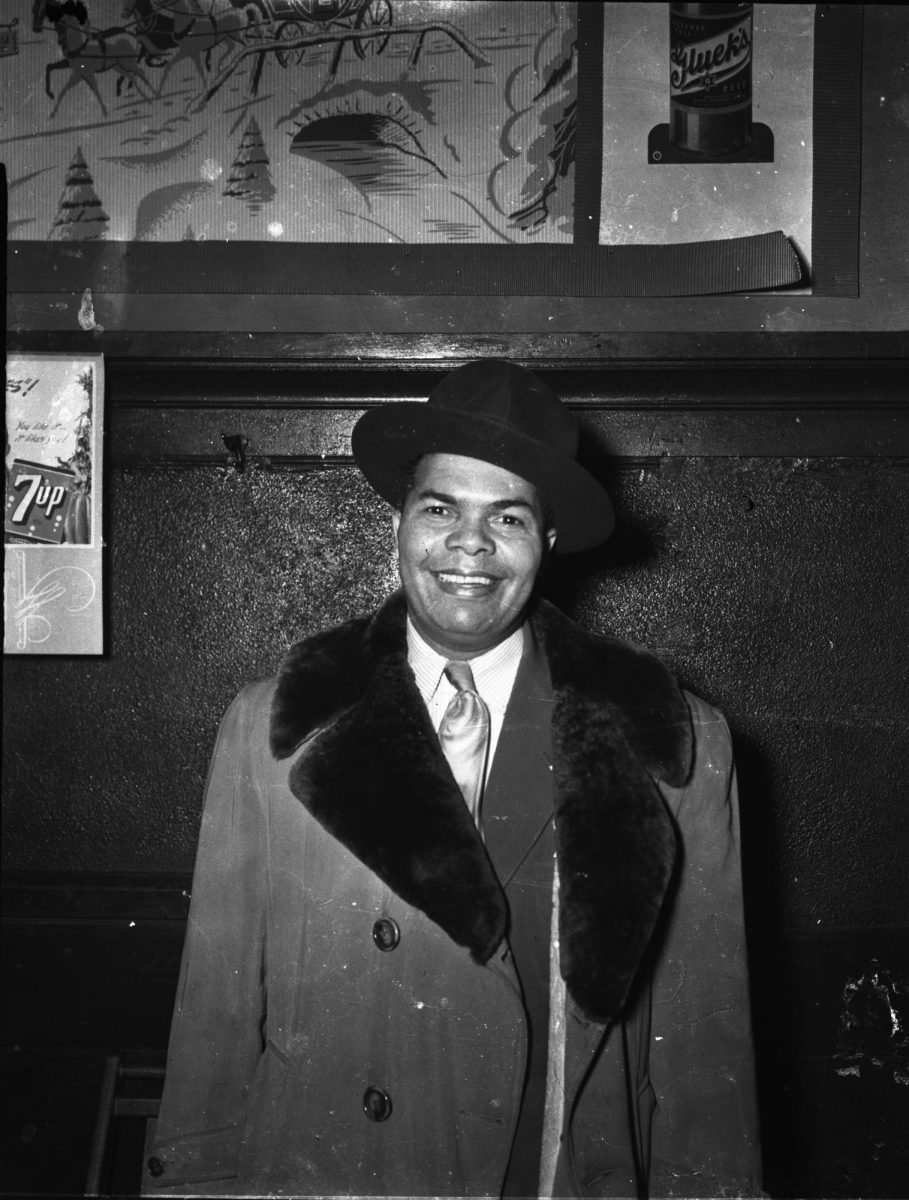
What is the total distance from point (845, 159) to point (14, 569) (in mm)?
1601

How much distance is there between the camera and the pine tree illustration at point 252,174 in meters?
1.98

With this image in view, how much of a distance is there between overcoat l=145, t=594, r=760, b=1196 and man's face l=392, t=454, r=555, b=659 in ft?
0.38

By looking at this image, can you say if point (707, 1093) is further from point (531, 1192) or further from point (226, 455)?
point (226, 455)

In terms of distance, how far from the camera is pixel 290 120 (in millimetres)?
1975

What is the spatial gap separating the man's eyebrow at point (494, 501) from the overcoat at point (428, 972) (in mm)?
230

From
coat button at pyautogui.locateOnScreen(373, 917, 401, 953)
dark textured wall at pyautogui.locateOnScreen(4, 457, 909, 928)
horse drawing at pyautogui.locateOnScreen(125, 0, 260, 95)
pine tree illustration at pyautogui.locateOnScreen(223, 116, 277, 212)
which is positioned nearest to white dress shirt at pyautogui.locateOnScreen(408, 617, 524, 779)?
coat button at pyautogui.locateOnScreen(373, 917, 401, 953)

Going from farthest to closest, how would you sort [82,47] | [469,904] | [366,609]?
[366,609] < [82,47] < [469,904]

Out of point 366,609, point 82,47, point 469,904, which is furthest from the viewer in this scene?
point 366,609

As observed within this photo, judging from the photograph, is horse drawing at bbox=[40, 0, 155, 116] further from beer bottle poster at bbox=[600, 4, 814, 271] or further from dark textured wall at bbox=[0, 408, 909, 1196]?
beer bottle poster at bbox=[600, 4, 814, 271]

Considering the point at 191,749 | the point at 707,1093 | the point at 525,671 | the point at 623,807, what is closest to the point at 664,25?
the point at 525,671

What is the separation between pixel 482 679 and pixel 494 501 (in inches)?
9.3

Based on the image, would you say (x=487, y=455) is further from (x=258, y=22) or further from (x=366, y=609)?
(x=258, y=22)

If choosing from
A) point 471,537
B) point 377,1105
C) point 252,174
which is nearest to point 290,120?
point 252,174

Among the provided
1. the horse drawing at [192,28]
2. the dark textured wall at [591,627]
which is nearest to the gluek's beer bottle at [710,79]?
the dark textured wall at [591,627]
